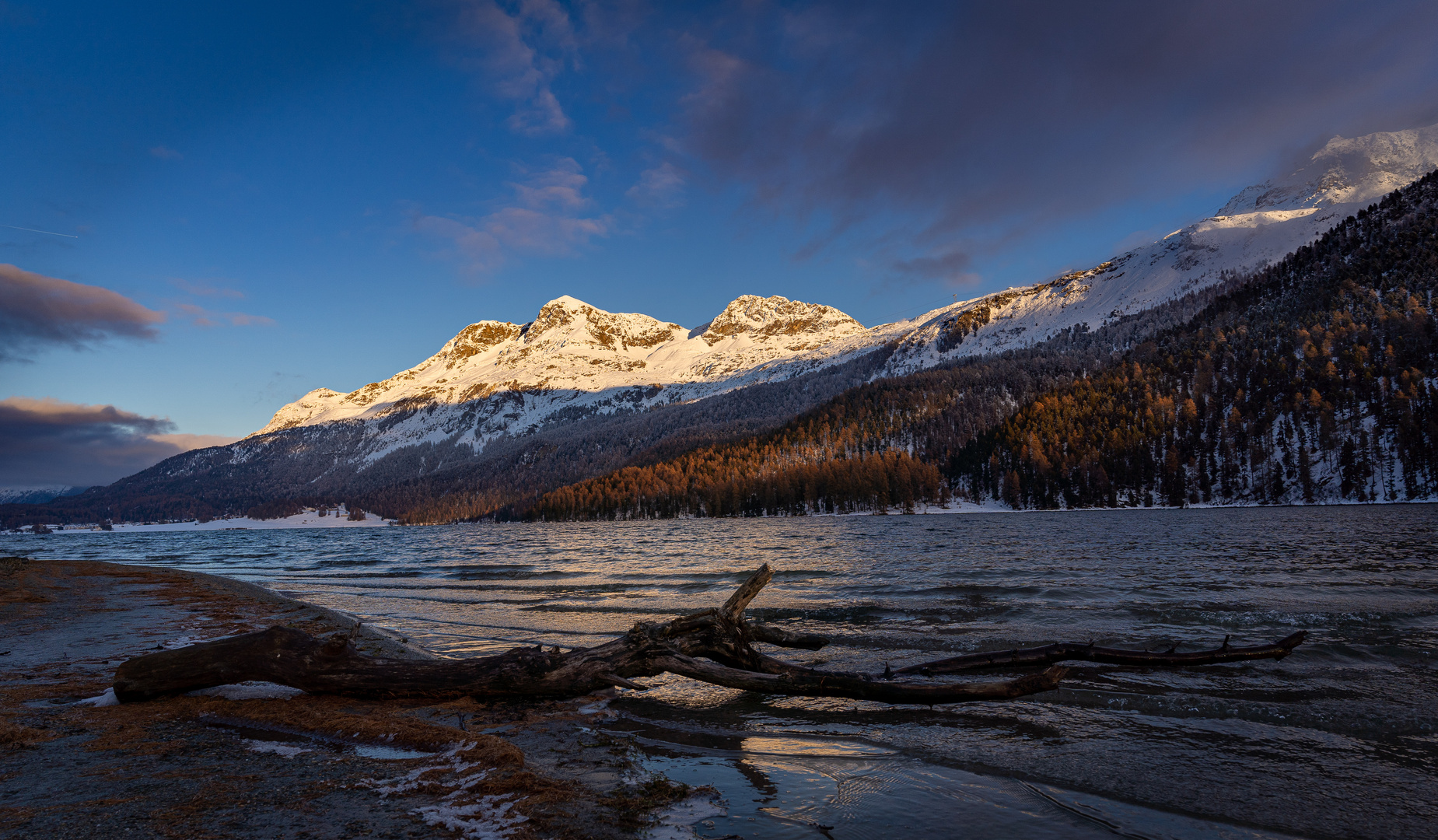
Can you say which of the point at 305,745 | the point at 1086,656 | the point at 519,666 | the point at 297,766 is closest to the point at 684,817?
the point at 297,766

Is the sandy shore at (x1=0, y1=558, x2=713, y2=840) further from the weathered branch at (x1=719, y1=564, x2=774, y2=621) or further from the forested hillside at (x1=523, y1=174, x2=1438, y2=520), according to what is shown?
the forested hillside at (x1=523, y1=174, x2=1438, y2=520)

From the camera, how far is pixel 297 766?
8.05 meters

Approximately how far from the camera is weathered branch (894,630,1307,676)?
37.9 feet

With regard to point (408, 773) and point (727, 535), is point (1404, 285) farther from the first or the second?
point (408, 773)

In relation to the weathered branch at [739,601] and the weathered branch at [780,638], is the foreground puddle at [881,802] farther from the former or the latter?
the weathered branch at [780,638]

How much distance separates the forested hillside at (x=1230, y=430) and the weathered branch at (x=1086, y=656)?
464ft

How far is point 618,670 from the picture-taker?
36.6 ft

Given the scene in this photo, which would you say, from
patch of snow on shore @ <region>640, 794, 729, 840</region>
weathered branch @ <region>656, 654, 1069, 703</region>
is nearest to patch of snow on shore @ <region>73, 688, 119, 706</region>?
weathered branch @ <region>656, 654, 1069, 703</region>

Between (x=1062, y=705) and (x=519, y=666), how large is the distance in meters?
9.58

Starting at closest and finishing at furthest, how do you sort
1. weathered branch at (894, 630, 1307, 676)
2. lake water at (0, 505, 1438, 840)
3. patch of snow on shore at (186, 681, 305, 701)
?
1. lake water at (0, 505, 1438, 840)
2. patch of snow on shore at (186, 681, 305, 701)
3. weathered branch at (894, 630, 1307, 676)

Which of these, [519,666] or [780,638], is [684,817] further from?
[780,638]

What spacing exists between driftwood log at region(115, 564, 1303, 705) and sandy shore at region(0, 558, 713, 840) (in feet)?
1.12

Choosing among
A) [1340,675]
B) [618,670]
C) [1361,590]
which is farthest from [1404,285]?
[618,670]

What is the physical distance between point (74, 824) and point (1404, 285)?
231 meters
